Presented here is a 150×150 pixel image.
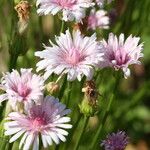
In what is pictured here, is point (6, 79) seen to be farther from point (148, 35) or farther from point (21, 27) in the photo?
point (148, 35)

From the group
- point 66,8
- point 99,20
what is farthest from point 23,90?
point 99,20

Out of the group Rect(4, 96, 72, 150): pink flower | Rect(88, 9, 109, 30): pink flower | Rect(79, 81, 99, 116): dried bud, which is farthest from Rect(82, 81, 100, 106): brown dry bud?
Rect(88, 9, 109, 30): pink flower

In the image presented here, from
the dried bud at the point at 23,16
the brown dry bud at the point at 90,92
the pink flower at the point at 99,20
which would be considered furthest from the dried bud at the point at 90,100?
the pink flower at the point at 99,20

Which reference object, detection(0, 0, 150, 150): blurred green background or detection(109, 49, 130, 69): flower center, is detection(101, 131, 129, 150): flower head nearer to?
detection(0, 0, 150, 150): blurred green background

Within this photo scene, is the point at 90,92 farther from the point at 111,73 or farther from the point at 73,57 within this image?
the point at 111,73

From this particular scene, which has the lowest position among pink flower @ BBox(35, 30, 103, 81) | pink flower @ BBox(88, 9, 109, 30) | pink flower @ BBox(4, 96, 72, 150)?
pink flower @ BBox(4, 96, 72, 150)

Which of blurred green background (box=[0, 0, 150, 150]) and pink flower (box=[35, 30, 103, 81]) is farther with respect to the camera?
blurred green background (box=[0, 0, 150, 150])
